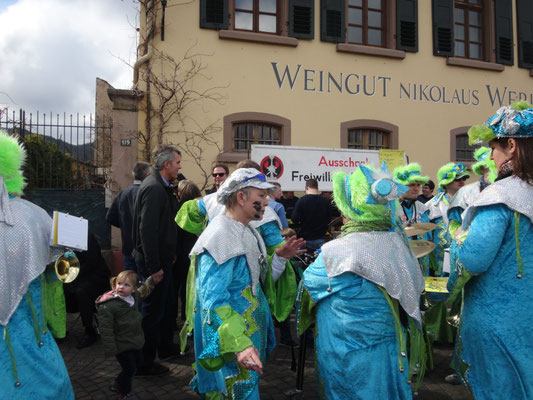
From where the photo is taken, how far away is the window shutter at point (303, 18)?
382 inches

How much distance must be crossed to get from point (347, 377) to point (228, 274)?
0.74 m

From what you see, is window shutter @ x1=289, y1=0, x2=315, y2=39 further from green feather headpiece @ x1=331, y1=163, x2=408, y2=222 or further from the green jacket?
green feather headpiece @ x1=331, y1=163, x2=408, y2=222

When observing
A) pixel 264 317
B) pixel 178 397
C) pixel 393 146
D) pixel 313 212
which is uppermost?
pixel 393 146

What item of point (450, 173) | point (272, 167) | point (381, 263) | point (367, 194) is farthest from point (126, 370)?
point (272, 167)

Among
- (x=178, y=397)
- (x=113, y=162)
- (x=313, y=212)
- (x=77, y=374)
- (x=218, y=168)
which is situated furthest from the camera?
(x=113, y=162)

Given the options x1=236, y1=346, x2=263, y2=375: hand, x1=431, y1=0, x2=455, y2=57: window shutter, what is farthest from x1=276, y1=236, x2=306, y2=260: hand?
x1=431, y1=0, x2=455, y2=57: window shutter

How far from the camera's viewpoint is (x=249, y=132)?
9.57 m

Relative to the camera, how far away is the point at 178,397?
3.55 meters

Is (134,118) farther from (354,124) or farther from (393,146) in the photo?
(393,146)

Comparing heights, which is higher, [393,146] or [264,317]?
[393,146]

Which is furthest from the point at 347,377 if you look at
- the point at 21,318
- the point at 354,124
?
the point at 354,124

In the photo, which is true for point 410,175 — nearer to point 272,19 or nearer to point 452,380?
point 452,380

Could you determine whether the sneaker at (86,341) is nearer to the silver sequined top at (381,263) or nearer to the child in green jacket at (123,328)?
the child in green jacket at (123,328)

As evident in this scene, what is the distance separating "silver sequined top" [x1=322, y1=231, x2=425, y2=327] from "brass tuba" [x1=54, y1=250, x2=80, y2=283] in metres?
1.33
